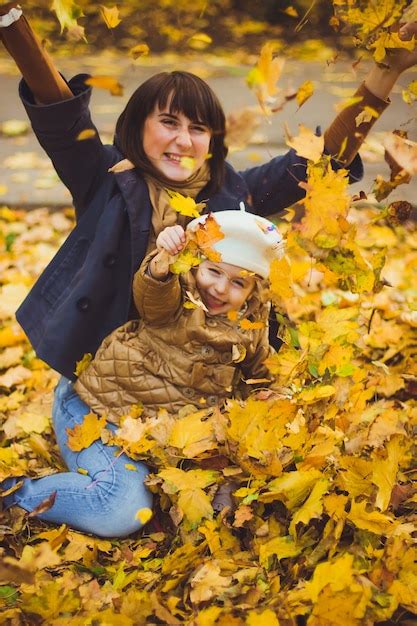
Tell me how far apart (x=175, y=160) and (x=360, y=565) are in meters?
1.19

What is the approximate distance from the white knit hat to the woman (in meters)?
0.25

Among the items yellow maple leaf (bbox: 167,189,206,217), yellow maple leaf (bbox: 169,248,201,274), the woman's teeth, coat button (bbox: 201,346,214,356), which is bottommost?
coat button (bbox: 201,346,214,356)

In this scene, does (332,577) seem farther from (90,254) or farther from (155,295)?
(90,254)

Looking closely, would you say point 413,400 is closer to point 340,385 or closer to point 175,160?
point 340,385

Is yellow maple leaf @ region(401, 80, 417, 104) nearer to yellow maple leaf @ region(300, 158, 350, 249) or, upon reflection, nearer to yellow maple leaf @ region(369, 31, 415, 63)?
yellow maple leaf @ region(369, 31, 415, 63)

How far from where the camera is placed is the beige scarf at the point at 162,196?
210 cm

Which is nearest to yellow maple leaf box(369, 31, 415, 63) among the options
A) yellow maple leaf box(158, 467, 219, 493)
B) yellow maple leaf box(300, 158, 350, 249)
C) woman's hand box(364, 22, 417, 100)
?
woman's hand box(364, 22, 417, 100)

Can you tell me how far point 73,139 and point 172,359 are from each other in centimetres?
66

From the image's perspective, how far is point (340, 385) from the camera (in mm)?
1946

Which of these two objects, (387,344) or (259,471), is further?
(387,344)

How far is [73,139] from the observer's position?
1.98 metres

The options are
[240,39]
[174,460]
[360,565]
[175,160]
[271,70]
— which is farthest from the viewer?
[240,39]

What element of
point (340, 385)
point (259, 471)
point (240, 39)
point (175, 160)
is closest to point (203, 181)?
point (175, 160)

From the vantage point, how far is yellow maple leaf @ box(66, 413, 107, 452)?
2.02m
